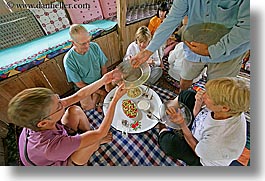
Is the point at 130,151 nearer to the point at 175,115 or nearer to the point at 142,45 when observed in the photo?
the point at 175,115

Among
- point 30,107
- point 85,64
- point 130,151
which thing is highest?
point 30,107

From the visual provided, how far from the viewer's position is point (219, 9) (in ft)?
1.62

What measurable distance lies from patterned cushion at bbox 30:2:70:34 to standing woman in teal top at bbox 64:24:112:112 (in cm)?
5

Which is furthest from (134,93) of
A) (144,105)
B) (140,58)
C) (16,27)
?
(16,27)

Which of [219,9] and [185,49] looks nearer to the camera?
[219,9]

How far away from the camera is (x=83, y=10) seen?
1.90 ft

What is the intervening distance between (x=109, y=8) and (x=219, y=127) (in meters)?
0.52

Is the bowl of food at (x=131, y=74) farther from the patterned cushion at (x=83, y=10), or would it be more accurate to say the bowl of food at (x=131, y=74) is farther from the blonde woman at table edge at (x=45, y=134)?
the patterned cushion at (x=83, y=10)

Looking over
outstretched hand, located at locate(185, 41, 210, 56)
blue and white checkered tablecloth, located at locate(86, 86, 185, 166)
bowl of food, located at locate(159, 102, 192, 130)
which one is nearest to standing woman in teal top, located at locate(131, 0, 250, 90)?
outstretched hand, located at locate(185, 41, 210, 56)

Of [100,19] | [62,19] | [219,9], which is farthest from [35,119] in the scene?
[219,9]

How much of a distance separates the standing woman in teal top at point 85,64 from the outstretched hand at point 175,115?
0.70ft

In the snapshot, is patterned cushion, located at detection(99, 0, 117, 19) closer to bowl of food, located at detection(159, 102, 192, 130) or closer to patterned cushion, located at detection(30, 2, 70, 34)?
patterned cushion, located at detection(30, 2, 70, 34)

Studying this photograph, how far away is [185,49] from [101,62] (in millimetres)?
281

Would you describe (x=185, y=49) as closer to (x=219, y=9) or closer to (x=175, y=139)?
(x=219, y=9)
